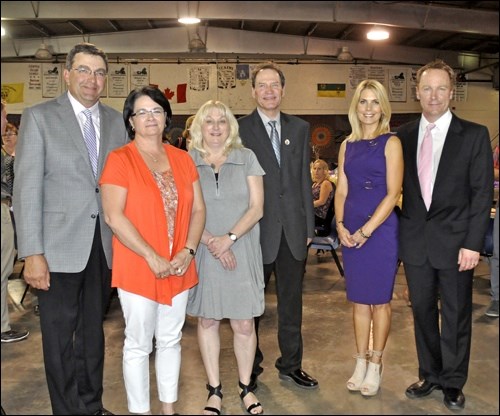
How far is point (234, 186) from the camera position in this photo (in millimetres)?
2451

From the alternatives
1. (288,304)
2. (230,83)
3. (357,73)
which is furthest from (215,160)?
(357,73)

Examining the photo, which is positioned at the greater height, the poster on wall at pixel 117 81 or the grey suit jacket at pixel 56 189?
the poster on wall at pixel 117 81

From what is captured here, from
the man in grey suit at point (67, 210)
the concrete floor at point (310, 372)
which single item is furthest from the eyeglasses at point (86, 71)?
the concrete floor at point (310, 372)

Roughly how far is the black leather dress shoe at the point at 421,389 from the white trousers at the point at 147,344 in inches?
48.1

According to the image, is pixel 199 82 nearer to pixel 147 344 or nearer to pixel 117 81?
pixel 117 81

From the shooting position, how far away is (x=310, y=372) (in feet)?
10.4

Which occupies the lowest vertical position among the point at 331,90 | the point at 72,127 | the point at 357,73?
the point at 72,127

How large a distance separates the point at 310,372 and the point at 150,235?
1.54 metres

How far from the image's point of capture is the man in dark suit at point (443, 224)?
8.00ft

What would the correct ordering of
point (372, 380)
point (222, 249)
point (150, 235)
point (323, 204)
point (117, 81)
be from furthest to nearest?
point (117, 81) < point (323, 204) < point (372, 380) < point (222, 249) < point (150, 235)

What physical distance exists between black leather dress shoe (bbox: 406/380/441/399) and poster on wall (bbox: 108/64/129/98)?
9.49 m

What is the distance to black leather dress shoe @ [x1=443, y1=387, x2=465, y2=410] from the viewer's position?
258 cm

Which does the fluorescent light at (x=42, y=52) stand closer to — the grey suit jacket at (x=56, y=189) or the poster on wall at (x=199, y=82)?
the poster on wall at (x=199, y=82)

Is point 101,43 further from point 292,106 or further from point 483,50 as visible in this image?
point 483,50
